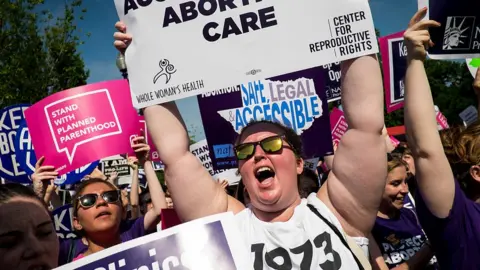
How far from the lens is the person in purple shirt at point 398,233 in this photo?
11.0 ft

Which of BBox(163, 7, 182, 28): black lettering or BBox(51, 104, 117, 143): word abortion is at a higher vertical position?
BBox(163, 7, 182, 28): black lettering

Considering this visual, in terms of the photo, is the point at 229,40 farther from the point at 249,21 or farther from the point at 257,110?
Result: the point at 257,110

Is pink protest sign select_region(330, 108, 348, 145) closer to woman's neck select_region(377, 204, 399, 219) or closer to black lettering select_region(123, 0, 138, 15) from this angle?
woman's neck select_region(377, 204, 399, 219)

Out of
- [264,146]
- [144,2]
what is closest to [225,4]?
[144,2]

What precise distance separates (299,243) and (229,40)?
106 cm

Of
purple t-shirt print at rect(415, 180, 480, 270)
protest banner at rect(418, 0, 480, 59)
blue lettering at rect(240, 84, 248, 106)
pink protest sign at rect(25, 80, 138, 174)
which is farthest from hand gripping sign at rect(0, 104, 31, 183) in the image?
purple t-shirt print at rect(415, 180, 480, 270)

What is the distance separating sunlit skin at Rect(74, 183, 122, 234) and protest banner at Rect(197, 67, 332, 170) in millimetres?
867

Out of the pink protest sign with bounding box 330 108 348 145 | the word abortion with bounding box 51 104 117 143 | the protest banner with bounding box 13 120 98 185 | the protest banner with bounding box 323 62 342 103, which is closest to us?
the word abortion with bounding box 51 104 117 143

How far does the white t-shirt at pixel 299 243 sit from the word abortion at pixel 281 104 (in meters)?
1.51

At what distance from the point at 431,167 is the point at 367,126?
337 millimetres

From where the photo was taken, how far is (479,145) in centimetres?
252

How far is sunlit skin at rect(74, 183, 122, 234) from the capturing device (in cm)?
340

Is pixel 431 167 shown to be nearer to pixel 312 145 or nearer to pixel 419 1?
pixel 419 1

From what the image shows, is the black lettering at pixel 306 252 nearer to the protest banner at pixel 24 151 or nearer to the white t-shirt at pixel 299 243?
the white t-shirt at pixel 299 243
